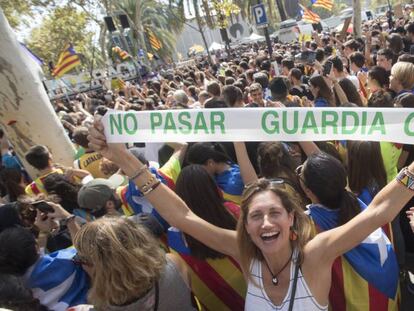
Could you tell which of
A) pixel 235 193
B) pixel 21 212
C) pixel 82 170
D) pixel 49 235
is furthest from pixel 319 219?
pixel 82 170

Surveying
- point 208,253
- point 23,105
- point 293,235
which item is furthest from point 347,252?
point 23,105

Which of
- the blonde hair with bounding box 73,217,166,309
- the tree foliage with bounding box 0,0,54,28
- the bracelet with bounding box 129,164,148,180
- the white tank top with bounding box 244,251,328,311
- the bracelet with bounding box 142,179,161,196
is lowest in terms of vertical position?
the white tank top with bounding box 244,251,328,311

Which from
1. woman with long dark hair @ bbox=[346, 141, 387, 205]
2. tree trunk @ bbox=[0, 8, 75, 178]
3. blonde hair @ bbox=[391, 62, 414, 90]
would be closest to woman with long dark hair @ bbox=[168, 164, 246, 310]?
woman with long dark hair @ bbox=[346, 141, 387, 205]

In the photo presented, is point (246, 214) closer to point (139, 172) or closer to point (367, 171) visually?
point (139, 172)

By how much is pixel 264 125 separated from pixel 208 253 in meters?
0.72

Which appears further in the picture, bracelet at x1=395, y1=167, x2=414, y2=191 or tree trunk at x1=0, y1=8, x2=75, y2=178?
tree trunk at x1=0, y1=8, x2=75, y2=178

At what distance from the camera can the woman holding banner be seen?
155 cm

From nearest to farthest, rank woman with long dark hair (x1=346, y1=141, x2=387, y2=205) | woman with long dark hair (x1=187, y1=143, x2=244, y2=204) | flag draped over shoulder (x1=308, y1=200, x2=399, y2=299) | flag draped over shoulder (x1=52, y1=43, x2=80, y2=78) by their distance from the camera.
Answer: flag draped over shoulder (x1=308, y1=200, x2=399, y2=299)
woman with long dark hair (x1=346, y1=141, x2=387, y2=205)
woman with long dark hair (x1=187, y1=143, x2=244, y2=204)
flag draped over shoulder (x1=52, y1=43, x2=80, y2=78)

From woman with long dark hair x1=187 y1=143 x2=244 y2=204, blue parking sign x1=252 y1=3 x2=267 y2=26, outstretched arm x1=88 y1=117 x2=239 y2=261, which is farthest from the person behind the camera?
blue parking sign x1=252 y1=3 x2=267 y2=26

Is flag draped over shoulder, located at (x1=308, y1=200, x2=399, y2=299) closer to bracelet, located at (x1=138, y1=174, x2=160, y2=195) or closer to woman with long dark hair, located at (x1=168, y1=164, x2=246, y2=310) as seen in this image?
woman with long dark hair, located at (x1=168, y1=164, x2=246, y2=310)

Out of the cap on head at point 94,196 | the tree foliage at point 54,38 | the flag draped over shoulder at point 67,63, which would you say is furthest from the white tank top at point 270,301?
the tree foliage at point 54,38

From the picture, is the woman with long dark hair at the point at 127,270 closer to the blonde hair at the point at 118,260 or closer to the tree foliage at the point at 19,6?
the blonde hair at the point at 118,260

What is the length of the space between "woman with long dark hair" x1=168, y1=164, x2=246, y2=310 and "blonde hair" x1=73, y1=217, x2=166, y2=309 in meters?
0.38

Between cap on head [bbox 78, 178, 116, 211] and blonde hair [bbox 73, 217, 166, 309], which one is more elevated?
blonde hair [bbox 73, 217, 166, 309]
